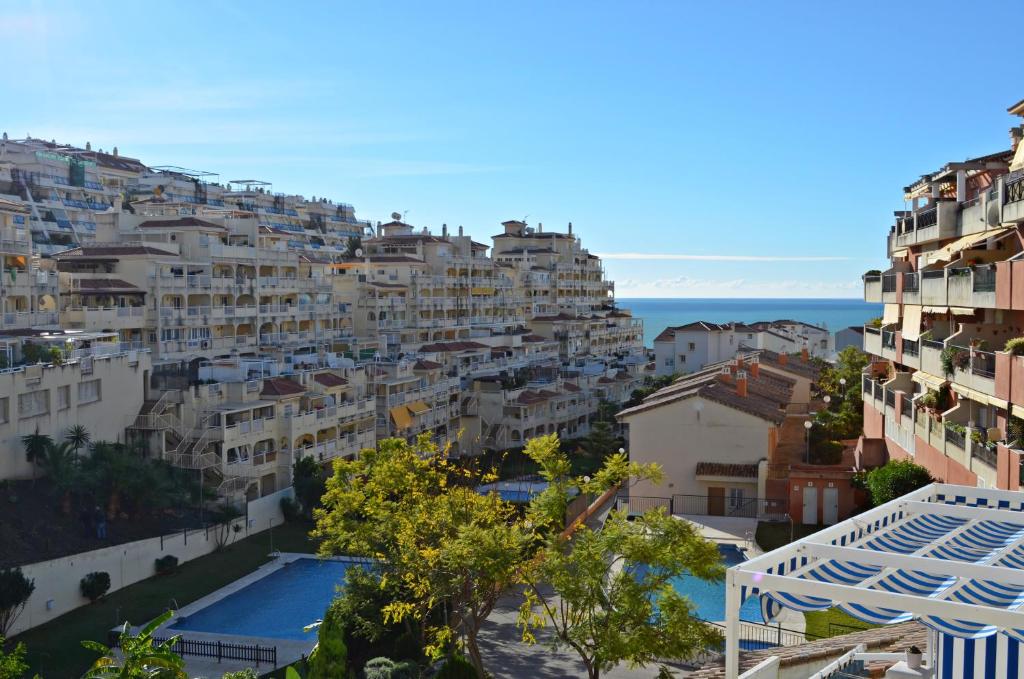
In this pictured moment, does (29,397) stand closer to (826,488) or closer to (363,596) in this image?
(363,596)

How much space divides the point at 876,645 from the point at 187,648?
758 inches

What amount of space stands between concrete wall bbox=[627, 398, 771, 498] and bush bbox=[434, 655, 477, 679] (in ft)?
55.1

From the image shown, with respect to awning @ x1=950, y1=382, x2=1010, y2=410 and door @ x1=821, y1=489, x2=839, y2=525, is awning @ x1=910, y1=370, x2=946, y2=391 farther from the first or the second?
door @ x1=821, y1=489, x2=839, y2=525

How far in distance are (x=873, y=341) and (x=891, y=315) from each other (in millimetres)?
1329

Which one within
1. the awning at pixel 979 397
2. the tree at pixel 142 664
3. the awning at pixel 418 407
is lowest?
the tree at pixel 142 664

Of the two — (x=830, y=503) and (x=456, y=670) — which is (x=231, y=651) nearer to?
(x=456, y=670)

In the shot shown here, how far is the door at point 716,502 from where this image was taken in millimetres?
35750

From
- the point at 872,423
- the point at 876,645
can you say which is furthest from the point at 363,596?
the point at 872,423

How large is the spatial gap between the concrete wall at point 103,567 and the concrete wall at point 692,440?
16.8 m

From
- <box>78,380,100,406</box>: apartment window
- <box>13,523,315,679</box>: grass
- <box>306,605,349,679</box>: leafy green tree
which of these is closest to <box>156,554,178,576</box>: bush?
<box>13,523,315,679</box>: grass

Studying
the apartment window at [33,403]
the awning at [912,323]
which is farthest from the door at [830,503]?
the apartment window at [33,403]

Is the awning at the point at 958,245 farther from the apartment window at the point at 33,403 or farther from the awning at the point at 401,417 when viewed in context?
the apartment window at the point at 33,403

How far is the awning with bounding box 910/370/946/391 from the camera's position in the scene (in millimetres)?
31419

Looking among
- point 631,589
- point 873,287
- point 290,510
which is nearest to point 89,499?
point 290,510
